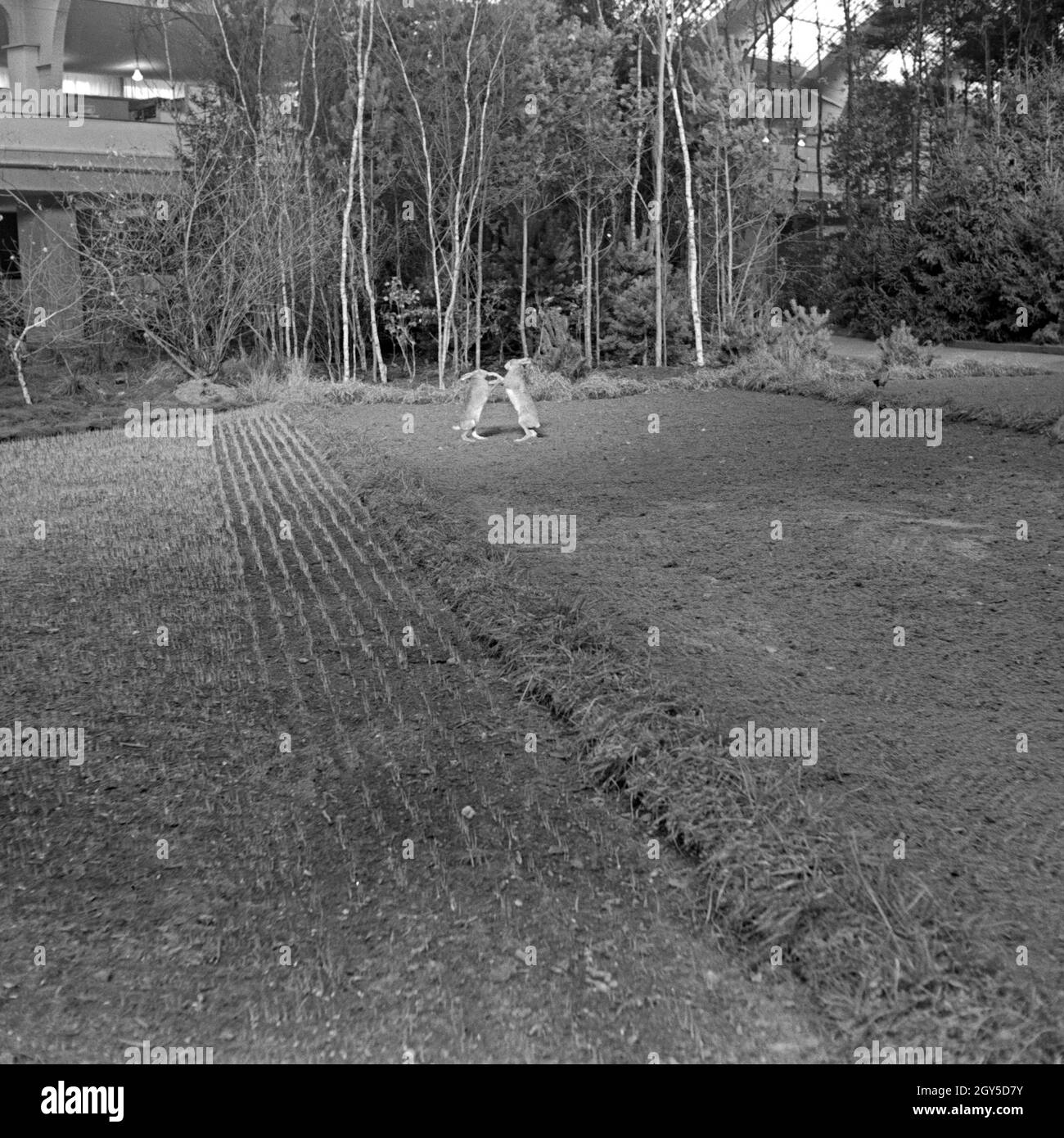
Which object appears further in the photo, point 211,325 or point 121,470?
point 211,325

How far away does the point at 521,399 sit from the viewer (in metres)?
10.3

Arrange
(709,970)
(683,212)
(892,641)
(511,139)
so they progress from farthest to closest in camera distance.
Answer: (683,212) → (511,139) → (892,641) → (709,970)

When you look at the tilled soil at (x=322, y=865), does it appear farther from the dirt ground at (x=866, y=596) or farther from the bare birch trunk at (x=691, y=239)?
the bare birch trunk at (x=691, y=239)

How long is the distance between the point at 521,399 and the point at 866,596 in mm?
5265

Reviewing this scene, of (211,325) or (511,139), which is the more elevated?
(511,139)

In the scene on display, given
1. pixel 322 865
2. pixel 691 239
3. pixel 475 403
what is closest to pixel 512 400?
pixel 475 403

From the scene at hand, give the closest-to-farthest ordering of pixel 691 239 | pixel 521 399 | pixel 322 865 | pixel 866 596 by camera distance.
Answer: pixel 322 865 < pixel 866 596 < pixel 521 399 < pixel 691 239

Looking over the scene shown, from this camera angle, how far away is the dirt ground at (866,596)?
132 inches

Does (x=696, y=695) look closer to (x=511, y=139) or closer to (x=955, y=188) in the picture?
(x=511, y=139)

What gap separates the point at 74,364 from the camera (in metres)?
16.5

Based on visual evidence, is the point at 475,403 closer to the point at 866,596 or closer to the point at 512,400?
the point at 512,400

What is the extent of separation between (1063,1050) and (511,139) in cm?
1420
